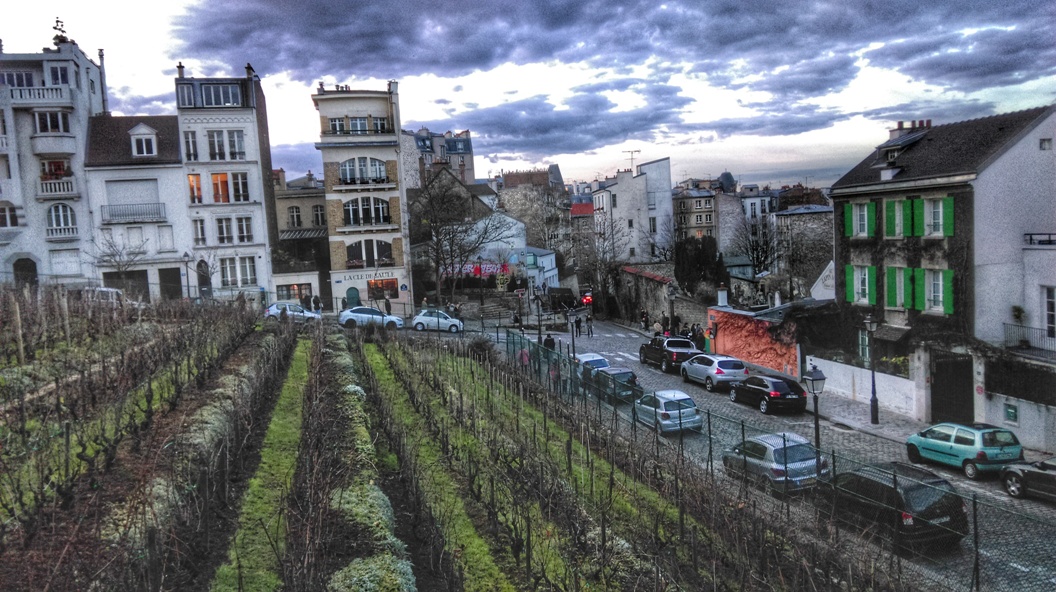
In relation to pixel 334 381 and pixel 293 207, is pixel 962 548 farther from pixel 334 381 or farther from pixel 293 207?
pixel 293 207

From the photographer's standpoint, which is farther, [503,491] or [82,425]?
[503,491]

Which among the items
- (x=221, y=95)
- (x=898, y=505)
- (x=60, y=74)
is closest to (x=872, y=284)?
(x=898, y=505)

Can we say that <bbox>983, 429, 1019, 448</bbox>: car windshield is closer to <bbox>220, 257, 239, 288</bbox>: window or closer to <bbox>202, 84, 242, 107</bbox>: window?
<bbox>220, 257, 239, 288</bbox>: window

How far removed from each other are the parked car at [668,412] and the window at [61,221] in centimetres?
3976

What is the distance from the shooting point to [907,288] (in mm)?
29812

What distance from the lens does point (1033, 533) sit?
1223cm

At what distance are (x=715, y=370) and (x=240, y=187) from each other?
1311 inches

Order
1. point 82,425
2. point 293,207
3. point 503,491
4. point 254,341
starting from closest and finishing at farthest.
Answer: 1. point 82,425
2. point 503,491
3. point 254,341
4. point 293,207

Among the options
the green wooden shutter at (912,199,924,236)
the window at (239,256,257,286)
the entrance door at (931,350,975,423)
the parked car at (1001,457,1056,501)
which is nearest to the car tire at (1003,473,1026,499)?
the parked car at (1001,457,1056,501)

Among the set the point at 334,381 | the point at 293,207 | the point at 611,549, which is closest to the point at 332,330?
the point at 334,381

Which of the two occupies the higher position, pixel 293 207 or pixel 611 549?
pixel 293 207

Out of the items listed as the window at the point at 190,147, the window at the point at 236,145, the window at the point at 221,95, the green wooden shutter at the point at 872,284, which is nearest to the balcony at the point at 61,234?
the window at the point at 190,147

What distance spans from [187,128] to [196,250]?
779 cm

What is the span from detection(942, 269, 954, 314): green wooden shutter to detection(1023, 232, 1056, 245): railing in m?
3.01
